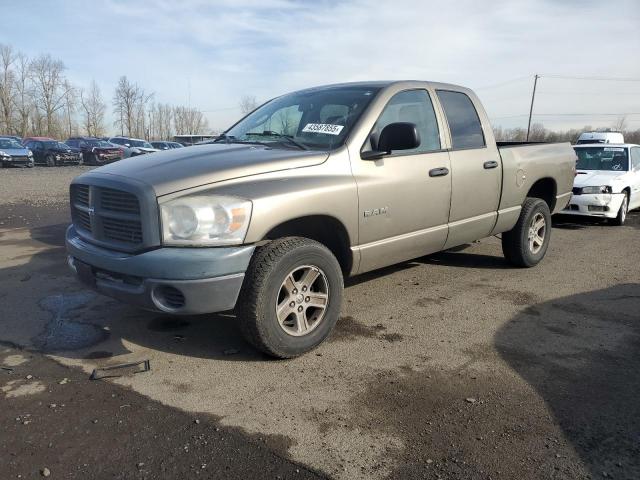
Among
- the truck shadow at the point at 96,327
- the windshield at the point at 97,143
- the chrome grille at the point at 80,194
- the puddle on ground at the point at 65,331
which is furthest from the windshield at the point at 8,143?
the chrome grille at the point at 80,194

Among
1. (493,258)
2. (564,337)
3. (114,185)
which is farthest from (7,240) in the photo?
(564,337)

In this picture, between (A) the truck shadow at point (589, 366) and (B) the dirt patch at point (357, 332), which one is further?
(B) the dirt patch at point (357, 332)

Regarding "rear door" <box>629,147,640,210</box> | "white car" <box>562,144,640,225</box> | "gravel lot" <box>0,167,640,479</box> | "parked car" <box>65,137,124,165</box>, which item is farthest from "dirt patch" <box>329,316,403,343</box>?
"parked car" <box>65,137,124,165</box>

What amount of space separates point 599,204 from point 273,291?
7921 mm

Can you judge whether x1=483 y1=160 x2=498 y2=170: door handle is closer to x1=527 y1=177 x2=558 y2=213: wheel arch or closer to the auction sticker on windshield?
x1=527 y1=177 x2=558 y2=213: wheel arch

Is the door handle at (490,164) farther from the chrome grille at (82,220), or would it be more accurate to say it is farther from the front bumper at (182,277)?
the chrome grille at (82,220)

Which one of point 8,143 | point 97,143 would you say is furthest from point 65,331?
point 97,143

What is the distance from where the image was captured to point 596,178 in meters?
→ 9.53

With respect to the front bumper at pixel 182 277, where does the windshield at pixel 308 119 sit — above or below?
above

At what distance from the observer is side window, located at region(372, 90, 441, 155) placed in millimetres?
4359

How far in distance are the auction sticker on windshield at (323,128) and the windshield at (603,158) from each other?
812 cm

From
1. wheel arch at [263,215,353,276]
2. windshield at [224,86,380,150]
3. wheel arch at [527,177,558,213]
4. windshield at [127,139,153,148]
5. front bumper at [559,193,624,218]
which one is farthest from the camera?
windshield at [127,139,153,148]

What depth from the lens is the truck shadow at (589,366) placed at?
2643 millimetres

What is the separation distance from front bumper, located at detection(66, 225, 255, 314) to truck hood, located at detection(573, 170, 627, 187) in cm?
795
